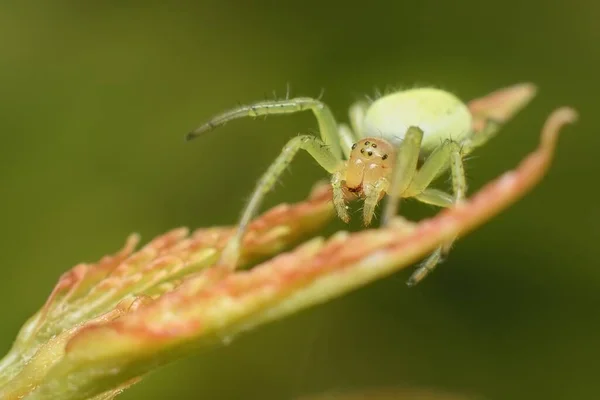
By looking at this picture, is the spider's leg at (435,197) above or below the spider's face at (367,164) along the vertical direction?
below

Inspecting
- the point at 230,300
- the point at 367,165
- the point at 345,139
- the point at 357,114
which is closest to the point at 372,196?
the point at 367,165

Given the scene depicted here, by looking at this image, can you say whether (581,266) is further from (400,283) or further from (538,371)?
(400,283)

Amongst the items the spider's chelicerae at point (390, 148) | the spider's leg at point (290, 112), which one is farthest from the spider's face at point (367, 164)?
the spider's leg at point (290, 112)

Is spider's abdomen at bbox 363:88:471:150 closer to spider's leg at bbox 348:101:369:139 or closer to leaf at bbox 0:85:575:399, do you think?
spider's leg at bbox 348:101:369:139

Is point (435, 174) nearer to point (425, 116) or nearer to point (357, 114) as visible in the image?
point (425, 116)

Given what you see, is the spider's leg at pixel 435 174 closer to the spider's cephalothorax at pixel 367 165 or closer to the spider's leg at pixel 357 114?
the spider's cephalothorax at pixel 367 165

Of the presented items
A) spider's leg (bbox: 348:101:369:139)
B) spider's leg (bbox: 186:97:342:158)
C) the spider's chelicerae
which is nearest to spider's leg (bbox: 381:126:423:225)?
the spider's chelicerae
